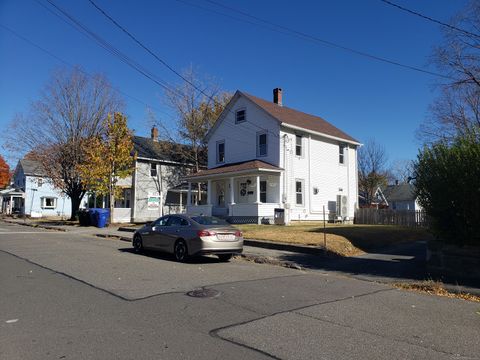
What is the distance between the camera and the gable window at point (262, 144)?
28.6 meters

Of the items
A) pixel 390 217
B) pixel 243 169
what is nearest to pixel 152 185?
pixel 243 169

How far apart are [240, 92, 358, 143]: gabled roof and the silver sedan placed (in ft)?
49.4

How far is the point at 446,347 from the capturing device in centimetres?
534

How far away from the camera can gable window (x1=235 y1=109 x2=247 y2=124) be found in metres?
30.2

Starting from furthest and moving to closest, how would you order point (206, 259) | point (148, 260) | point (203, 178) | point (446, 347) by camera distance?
point (203, 178) → point (206, 259) → point (148, 260) → point (446, 347)

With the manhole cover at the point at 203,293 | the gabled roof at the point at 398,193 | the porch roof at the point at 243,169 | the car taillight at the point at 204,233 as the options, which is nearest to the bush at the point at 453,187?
the car taillight at the point at 204,233

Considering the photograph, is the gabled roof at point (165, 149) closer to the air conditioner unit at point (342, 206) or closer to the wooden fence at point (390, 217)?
the air conditioner unit at point (342, 206)

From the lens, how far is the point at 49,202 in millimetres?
52188

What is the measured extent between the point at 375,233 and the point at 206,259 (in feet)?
28.6

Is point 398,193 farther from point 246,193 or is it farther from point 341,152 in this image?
point 246,193

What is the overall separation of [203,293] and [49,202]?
4931cm

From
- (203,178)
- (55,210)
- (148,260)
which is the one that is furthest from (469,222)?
(55,210)

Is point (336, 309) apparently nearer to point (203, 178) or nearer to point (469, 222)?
point (469, 222)

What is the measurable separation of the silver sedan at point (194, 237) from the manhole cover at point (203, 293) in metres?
4.11
